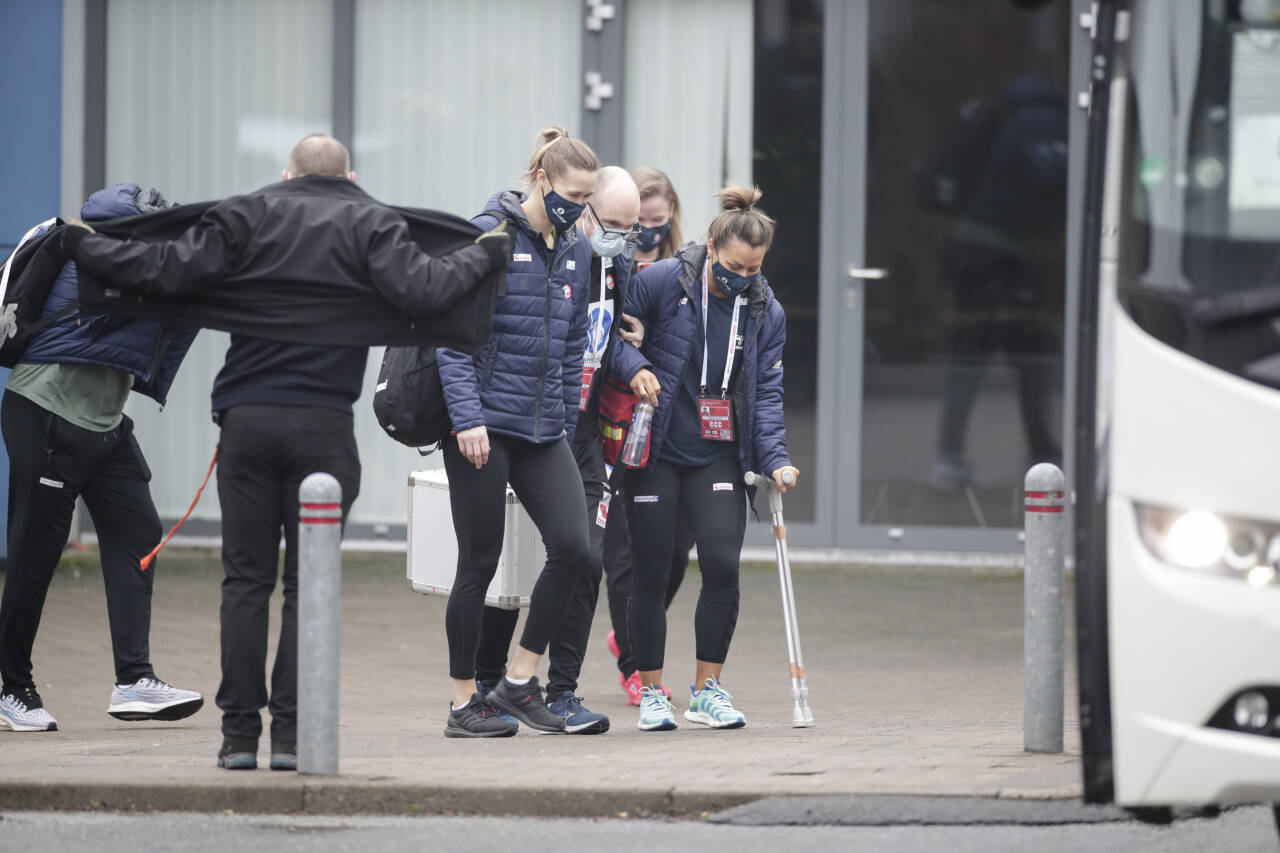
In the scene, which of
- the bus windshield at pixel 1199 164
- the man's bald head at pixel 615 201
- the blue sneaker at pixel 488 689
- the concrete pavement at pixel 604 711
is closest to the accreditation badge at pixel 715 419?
the man's bald head at pixel 615 201

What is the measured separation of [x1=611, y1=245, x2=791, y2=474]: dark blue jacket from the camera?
696cm

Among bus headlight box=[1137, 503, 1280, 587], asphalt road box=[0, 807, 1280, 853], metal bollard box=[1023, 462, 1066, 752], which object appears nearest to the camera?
bus headlight box=[1137, 503, 1280, 587]

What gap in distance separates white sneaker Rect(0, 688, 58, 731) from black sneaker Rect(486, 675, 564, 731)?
5.29ft

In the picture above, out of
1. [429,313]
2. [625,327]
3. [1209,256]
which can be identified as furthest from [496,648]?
[1209,256]

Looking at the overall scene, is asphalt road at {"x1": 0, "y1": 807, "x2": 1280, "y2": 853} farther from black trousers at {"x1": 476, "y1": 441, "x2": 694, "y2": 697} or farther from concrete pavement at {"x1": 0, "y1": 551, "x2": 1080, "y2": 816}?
black trousers at {"x1": 476, "y1": 441, "x2": 694, "y2": 697}

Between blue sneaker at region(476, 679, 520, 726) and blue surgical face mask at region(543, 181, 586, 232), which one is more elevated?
blue surgical face mask at region(543, 181, 586, 232)

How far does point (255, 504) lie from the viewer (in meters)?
5.82

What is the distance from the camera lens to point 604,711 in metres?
7.71

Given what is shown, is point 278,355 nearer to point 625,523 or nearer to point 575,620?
point 575,620

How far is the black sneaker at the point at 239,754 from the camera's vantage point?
5.86 meters

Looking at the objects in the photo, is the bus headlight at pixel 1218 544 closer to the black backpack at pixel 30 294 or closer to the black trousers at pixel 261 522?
the black trousers at pixel 261 522

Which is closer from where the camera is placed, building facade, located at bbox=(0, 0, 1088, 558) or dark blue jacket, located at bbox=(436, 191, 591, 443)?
dark blue jacket, located at bbox=(436, 191, 591, 443)

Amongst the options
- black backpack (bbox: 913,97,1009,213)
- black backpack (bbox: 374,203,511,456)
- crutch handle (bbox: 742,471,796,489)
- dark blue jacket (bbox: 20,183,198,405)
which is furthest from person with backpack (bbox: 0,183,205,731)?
black backpack (bbox: 913,97,1009,213)

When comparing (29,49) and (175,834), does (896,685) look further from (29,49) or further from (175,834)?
(29,49)
